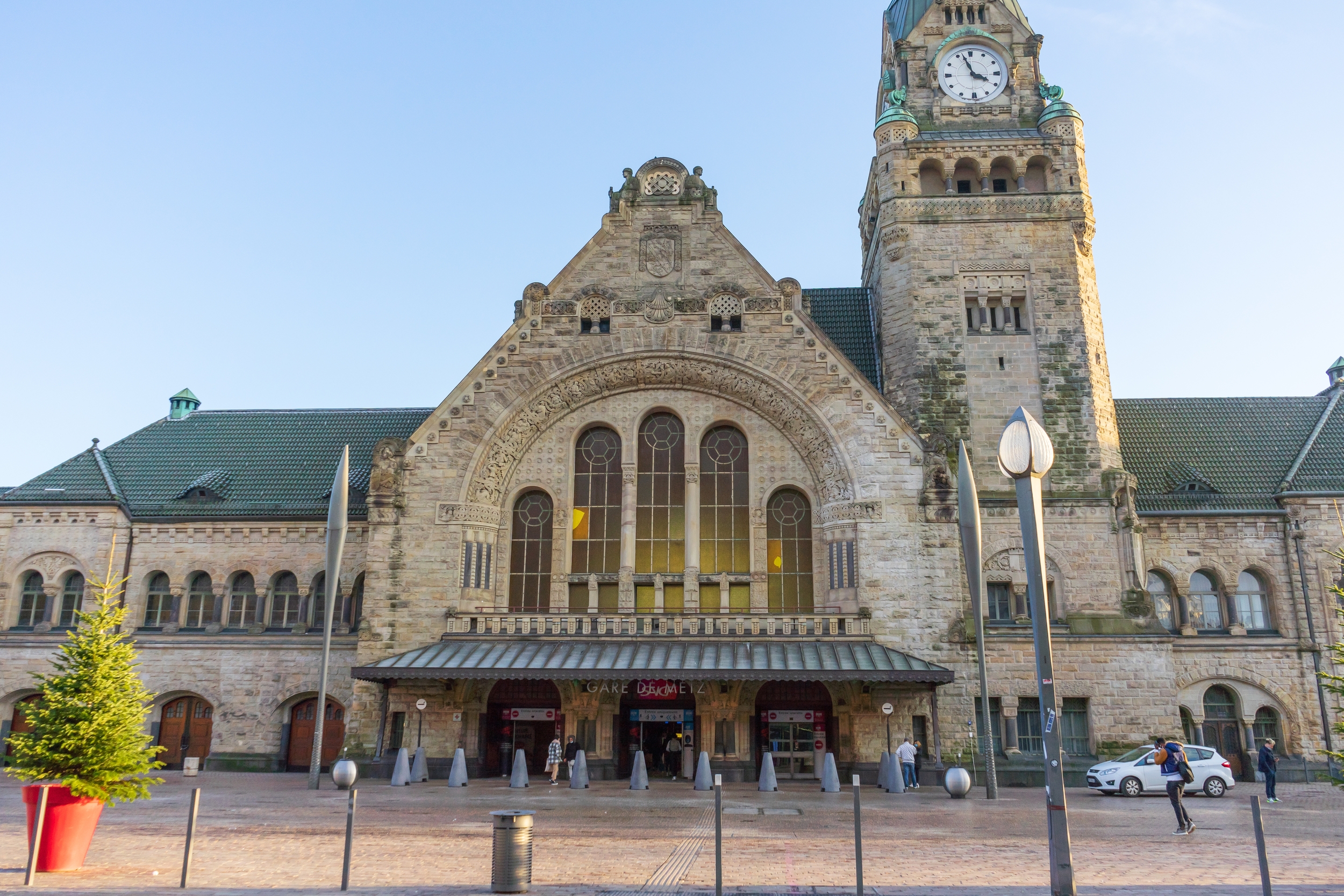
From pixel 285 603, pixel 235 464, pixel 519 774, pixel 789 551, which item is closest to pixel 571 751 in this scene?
pixel 519 774

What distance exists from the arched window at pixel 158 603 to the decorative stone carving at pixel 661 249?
20532mm

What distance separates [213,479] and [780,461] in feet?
70.1

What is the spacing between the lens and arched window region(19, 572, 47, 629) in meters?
33.6

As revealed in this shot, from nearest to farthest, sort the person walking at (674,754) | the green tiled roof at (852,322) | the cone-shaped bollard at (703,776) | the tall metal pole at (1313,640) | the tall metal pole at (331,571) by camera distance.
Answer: the cone-shaped bollard at (703,776) → the tall metal pole at (331,571) → the person walking at (674,754) → the tall metal pole at (1313,640) → the green tiled roof at (852,322)

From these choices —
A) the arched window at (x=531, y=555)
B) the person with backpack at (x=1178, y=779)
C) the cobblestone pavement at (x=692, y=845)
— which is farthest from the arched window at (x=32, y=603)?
the person with backpack at (x=1178, y=779)

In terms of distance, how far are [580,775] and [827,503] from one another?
11.3 metres

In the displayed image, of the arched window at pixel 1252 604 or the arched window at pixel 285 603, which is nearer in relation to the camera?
the arched window at pixel 1252 604

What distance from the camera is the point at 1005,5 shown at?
3728cm

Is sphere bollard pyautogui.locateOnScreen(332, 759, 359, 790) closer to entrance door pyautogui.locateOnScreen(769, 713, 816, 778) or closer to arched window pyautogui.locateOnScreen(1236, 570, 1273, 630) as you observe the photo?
entrance door pyautogui.locateOnScreen(769, 713, 816, 778)

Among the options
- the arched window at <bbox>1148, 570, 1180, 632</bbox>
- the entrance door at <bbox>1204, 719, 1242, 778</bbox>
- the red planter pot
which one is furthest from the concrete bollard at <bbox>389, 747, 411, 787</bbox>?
the entrance door at <bbox>1204, 719, 1242, 778</bbox>

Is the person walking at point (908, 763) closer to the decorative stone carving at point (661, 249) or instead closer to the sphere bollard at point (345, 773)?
the sphere bollard at point (345, 773)

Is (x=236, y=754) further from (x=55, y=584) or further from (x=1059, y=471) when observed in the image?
(x=1059, y=471)

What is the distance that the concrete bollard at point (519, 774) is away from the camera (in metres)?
24.9

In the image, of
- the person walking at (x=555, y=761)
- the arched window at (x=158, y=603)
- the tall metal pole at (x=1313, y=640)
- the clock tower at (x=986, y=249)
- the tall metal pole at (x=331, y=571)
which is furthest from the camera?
the arched window at (x=158, y=603)
